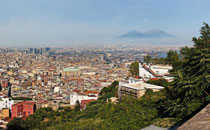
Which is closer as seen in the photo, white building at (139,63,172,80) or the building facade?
white building at (139,63,172,80)

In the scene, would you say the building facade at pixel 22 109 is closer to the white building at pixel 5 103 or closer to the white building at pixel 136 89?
the white building at pixel 5 103

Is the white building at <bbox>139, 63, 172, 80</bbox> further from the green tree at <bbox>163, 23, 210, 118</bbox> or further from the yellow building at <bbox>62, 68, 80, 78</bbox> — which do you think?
Result: the yellow building at <bbox>62, 68, 80, 78</bbox>

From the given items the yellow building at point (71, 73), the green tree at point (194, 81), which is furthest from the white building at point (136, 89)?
the yellow building at point (71, 73)

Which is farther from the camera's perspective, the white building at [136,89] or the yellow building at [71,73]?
the yellow building at [71,73]

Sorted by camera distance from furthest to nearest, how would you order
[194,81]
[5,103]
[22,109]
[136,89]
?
[5,103] < [22,109] < [136,89] < [194,81]

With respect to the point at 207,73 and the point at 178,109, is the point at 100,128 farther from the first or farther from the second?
the point at 207,73

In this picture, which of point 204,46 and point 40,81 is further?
point 40,81

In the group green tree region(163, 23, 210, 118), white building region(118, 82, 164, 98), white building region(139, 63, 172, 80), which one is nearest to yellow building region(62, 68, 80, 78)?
white building region(139, 63, 172, 80)

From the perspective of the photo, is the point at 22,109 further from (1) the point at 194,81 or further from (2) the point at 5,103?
(1) the point at 194,81

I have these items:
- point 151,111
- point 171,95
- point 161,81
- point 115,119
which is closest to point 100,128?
point 115,119

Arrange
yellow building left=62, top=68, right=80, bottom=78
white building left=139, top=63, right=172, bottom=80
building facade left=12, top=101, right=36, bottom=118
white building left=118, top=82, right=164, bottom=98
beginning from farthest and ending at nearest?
1. yellow building left=62, top=68, right=80, bottom=78
2. building facade left=12, top=101, right=36, bottom=118
3. white building left=139, top=63, right=172, bottom=80
4. white building left=118, top=82, right=164, bottom=98

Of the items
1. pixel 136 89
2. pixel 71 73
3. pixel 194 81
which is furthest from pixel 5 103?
pixel 71 73
